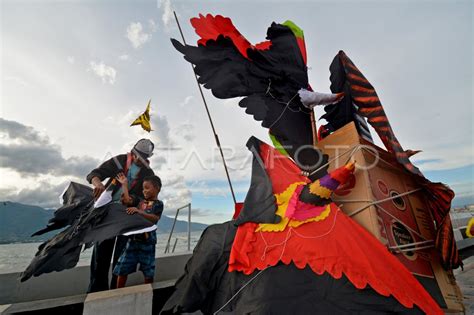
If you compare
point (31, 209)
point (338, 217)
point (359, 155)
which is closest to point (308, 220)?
point (338, 217)

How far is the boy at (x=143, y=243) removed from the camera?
10.0ft

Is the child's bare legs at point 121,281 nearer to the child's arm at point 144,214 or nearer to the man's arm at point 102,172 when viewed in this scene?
the child's arm at point 144,214

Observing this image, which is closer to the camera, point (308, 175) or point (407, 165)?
point (407, 165)

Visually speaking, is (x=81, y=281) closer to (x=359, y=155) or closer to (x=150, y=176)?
(x=150, y=176)

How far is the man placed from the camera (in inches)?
120

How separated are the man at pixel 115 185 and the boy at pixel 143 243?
102 mm

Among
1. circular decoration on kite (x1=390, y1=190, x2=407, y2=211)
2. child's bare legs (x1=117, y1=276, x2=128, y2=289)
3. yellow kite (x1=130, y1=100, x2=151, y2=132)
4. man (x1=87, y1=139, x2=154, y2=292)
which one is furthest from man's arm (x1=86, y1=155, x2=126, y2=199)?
circular decoration on kite (x1=390, y1=190, x2=407, y2=211)

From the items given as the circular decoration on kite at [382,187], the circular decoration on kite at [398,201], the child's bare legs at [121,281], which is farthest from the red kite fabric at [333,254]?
the child's bare legs at [121,281]

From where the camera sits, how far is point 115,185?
327cm

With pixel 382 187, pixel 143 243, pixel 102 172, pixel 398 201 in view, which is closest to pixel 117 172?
Answer: pixel 102 172

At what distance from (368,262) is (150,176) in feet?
9.53

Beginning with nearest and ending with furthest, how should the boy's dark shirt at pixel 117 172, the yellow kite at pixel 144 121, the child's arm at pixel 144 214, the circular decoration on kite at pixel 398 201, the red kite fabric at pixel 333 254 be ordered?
the red kite fabric at pixel 333 254 < the circular decoration on kite at pixel 398 201 < the child's arm at pixel 144 214 < the boy's dark shirt at pixel 117 172 < the yellow kite at pixel 144 121

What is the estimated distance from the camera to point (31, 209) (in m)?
Answer: 186

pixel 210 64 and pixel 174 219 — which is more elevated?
pixel 210 64
